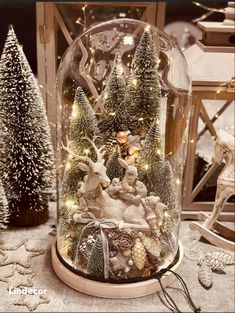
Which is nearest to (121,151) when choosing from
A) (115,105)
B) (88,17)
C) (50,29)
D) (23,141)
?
(115,105)

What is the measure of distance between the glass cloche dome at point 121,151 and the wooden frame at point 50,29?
13cm

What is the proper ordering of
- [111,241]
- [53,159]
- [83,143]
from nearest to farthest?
[111,241] → [83,143] → [53,159]

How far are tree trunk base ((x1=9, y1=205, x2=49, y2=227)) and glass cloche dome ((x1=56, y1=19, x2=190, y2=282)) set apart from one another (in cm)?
10

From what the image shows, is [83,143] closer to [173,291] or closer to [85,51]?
[85,51]

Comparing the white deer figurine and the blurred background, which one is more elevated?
the blurred background

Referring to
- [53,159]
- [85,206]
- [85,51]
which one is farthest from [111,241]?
[85,51]

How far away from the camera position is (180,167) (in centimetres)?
110

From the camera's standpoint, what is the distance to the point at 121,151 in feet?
3.34

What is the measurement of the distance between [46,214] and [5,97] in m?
0.31

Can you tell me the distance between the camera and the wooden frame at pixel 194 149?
1.06 meters

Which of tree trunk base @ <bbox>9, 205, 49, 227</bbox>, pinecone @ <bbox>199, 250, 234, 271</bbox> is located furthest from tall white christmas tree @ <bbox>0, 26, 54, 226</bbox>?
pinecone @ <bbox>199, 250, 234, 271</bbox>

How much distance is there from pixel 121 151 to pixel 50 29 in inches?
14.8

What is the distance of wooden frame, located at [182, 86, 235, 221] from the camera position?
1.06 meters

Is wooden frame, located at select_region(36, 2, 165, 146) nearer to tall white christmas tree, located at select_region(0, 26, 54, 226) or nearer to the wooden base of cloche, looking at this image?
tall white christmas tree, located at select_region(0, 26, 54, 226)
